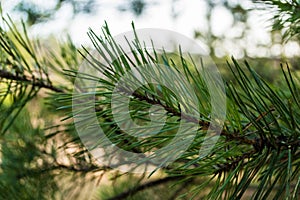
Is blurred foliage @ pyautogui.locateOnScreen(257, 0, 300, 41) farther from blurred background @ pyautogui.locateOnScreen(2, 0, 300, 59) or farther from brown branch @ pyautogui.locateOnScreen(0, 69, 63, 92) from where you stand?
blurred background @ pyautogui.locateOnScreen(2, 0, 300, 59)

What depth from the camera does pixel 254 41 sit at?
5.47 ft

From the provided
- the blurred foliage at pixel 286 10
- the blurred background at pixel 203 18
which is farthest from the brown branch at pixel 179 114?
the blurred background at pixel 203 18

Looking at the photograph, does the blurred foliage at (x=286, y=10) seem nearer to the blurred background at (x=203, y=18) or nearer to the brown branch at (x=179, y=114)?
the brown branch at (x=179, y=114)

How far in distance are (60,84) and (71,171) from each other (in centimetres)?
19

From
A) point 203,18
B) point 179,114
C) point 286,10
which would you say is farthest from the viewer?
point 203,18

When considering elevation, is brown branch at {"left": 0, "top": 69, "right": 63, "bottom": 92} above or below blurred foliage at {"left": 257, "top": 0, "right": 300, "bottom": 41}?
below

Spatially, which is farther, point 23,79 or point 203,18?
point 203,18

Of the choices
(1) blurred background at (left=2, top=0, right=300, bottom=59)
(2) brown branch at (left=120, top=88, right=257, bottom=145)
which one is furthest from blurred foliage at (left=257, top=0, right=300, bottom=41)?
(1) blurred background at (left=2, top=0, right=300, bottom=59)

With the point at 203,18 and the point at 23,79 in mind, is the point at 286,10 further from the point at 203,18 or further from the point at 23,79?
the point at 203,18

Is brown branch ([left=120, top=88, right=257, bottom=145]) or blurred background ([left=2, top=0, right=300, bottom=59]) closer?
brown branch ([left=120, top=88, right=257, bottom=145])

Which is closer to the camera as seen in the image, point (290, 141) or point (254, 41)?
point (290, 141)

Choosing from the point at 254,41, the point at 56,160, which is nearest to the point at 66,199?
the point at 56,160

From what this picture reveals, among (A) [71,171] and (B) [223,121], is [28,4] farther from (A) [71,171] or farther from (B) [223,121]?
(B) [223,121]

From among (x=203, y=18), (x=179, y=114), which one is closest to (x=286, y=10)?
(x=179, y=114)
